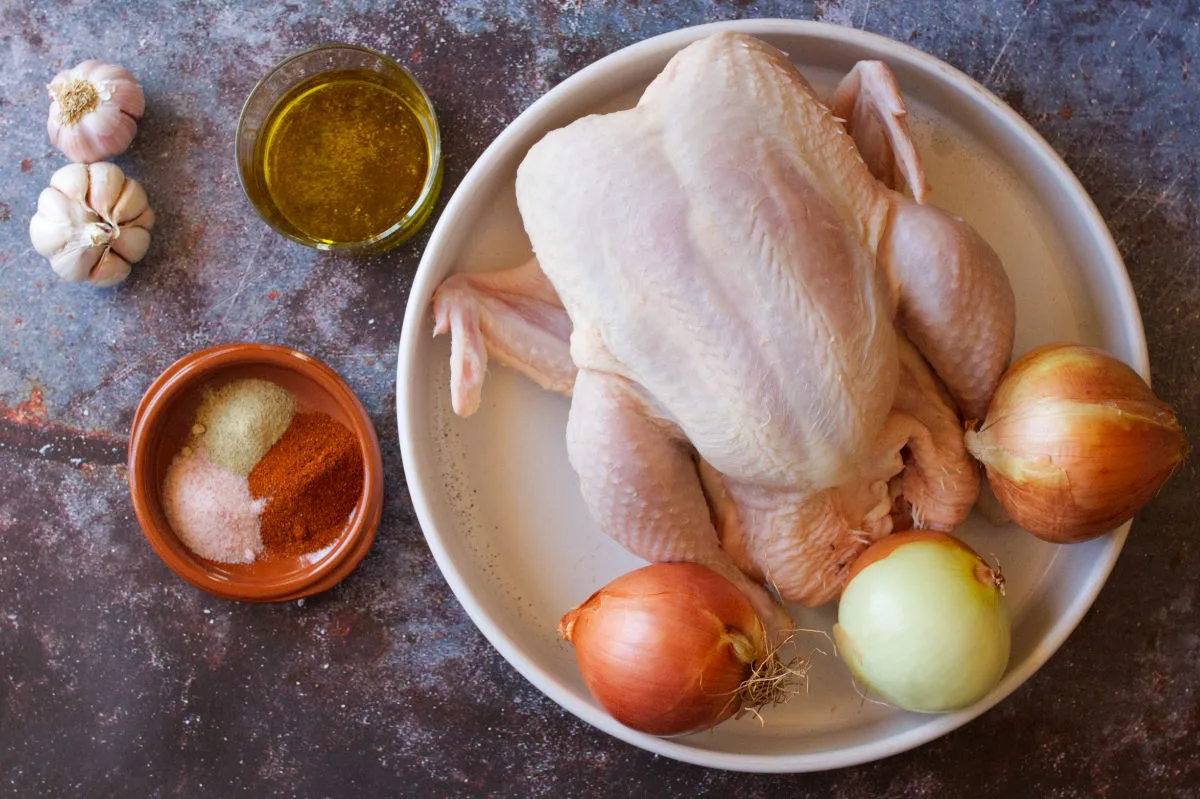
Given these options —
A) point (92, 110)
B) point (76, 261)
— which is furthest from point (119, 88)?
point (76, 261)

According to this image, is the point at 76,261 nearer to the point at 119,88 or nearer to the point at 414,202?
the point at 119,88

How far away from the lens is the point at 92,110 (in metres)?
1.37

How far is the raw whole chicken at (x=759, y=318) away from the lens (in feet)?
3.33

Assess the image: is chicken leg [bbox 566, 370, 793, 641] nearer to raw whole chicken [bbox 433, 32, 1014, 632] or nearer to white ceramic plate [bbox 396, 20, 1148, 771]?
raw whole chicken [bbox 433, 32, 1014, 632]

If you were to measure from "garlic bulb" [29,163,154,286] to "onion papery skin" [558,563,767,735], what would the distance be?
872mm

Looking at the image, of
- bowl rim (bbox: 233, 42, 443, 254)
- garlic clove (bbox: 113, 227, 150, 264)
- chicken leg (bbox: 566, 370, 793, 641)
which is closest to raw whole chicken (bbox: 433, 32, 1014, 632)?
chicken leg (bbox: 566, 370, 793, 641)

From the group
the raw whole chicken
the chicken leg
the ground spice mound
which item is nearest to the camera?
the raw whole chicken

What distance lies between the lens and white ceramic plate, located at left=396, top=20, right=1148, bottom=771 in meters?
1.23

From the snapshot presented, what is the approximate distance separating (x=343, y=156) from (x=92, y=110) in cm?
37

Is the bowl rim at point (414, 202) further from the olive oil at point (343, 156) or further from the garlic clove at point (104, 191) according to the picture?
the garlic clove at point (104, 191)

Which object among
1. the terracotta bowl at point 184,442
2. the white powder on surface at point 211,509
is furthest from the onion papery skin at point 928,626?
the white powder on surface at point 211,509

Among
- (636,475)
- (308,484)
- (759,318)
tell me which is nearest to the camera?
(759,318)

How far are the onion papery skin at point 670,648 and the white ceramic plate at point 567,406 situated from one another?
0.38 ft

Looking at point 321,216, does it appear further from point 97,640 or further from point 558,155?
point 97,640
